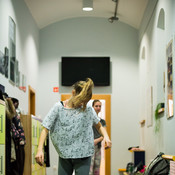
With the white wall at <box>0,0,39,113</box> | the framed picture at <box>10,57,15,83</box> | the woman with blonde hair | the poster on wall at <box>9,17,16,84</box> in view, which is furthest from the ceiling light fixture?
the woman with blonde hair

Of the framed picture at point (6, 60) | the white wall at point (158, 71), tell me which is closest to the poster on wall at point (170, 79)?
the white wall at point (158, 71)

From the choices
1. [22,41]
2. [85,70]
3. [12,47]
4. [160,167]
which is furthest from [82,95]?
[85,70]

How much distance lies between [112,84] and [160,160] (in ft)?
17.2

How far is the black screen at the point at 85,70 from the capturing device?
9.81 m

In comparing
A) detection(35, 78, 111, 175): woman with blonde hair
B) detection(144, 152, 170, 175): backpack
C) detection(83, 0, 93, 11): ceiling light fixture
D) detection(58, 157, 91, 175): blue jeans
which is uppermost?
detection(83, 0, 93, 11): ceiling light fixture

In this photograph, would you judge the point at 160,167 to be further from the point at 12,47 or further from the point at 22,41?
the point at 22,41

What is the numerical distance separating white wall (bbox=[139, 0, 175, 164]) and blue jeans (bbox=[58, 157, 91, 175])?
213 centimetres

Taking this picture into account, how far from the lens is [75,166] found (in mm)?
3014

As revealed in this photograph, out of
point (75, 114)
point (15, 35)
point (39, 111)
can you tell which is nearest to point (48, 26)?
point (39, 111)

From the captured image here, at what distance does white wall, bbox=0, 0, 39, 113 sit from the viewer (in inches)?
239

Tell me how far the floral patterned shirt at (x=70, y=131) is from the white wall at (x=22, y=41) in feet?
9.27

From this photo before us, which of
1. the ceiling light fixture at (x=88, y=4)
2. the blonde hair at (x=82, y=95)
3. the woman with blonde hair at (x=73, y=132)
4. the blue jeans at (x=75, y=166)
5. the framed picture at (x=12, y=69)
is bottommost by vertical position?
the blue jeans at (x=75, y=166)

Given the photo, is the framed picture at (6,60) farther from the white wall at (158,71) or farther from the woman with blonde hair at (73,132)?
the woman with blonde hair at (73,132)

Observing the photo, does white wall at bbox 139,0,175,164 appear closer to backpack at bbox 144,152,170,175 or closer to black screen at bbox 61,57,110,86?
backpack at bbox 144,152,170,175
